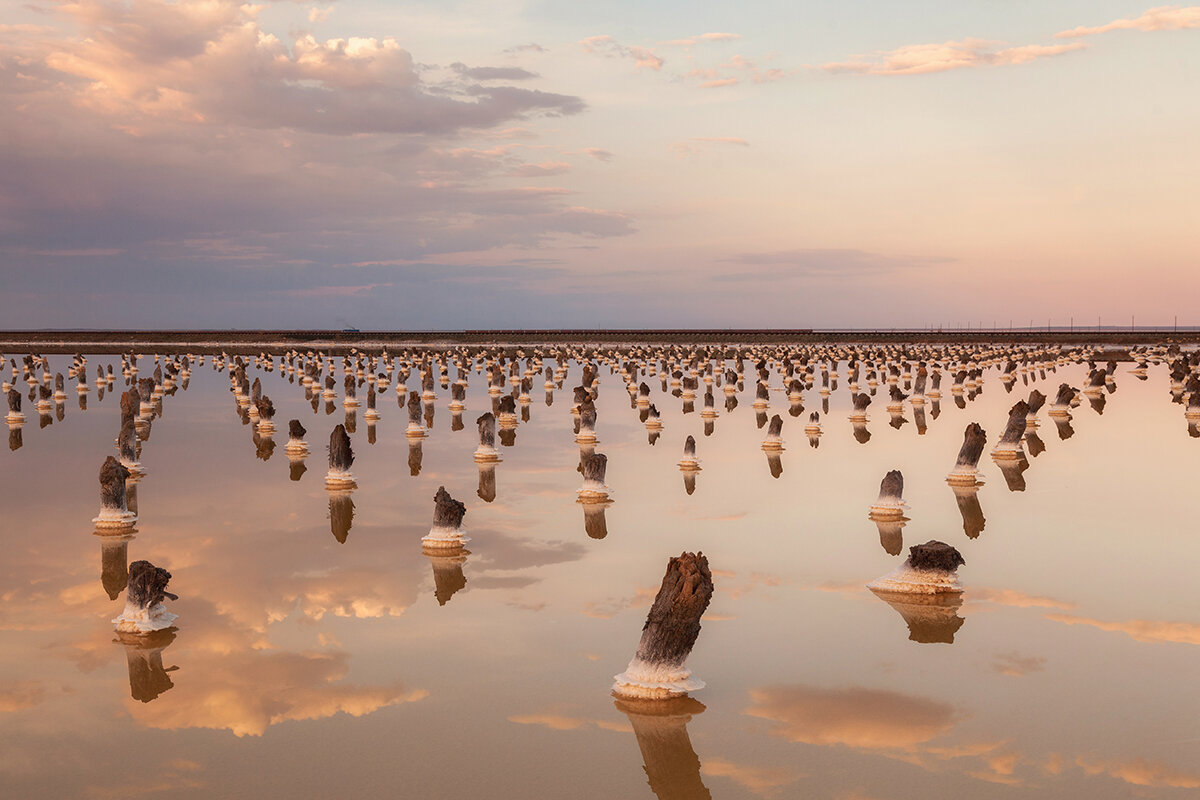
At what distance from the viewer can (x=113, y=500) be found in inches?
757

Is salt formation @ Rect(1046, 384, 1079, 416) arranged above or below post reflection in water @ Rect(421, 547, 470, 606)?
above

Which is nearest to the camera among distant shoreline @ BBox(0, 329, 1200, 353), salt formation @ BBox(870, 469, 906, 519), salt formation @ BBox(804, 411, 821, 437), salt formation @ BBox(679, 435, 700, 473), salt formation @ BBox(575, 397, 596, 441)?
salt formation @ BBox(870, 469, 906, 519)

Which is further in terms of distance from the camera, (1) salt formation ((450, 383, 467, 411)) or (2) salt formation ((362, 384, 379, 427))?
(1) salt formation ((450, 383, 467, 411))

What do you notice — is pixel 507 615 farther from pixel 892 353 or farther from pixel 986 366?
pixel 892 353

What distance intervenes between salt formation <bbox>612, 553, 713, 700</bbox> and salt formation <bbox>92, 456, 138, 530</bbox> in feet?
38.3

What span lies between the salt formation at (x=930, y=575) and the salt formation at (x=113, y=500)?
12.9 meters

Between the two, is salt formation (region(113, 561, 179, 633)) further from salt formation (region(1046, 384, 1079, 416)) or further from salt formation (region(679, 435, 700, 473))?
salt formation (region(1046, 384, 1079, 416))

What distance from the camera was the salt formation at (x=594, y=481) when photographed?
21797 millimetres

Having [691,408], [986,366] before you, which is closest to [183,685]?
[691,408]

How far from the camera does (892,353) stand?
81.8 meters

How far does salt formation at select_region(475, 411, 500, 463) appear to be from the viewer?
2727 centimetres

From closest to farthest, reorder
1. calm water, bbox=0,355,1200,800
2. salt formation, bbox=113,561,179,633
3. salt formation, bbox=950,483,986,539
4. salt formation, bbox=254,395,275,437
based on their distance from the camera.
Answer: calm water, bbox=0,355,1200,800 < salt formation, bbox=113,561,179,633 < salt formation, bbox=950,483,986,539 < salt formation, bbox=254,395,275,437

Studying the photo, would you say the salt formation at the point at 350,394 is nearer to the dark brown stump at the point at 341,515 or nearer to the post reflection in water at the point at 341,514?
the post reflection in water at the point at 341,514

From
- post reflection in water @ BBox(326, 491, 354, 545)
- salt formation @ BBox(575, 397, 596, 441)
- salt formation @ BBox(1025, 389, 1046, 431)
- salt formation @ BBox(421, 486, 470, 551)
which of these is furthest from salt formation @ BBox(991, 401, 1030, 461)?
post reflection in water @ BBox(326, 491, 354, 545)
